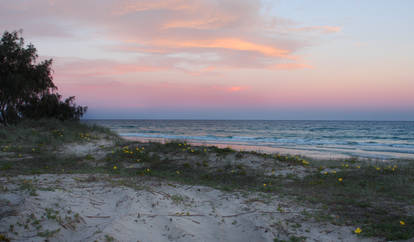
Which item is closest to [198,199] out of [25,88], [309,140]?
[25,88]

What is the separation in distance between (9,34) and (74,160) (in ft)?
47.9

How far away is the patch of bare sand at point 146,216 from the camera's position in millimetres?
4195

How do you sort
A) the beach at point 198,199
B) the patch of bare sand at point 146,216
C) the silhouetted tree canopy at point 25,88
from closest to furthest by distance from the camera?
the patch of bare sand at point 146,216 → the beach at point 198,199 → the silhouetted tree canopy at point 25,88

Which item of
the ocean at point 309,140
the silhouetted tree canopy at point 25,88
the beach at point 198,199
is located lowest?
the ocean at point 309,140

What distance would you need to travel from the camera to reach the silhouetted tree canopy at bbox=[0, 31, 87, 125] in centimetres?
1956

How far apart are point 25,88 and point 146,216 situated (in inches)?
766

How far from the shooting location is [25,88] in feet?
65.7

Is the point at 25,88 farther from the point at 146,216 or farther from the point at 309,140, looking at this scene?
the point at 309,140

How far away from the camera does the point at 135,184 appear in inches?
286

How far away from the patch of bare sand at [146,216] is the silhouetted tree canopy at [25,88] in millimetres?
16767

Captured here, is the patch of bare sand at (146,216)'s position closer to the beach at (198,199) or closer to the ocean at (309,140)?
the beach at (198,199)

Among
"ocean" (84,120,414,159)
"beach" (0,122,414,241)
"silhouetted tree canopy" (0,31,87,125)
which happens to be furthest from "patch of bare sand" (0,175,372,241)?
"silhouetted tree canopy" (0,31,87,125)

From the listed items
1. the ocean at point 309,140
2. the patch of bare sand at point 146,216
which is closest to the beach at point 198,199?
the patch of bare sand at point 146,216

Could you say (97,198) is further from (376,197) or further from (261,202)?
(376,197)
